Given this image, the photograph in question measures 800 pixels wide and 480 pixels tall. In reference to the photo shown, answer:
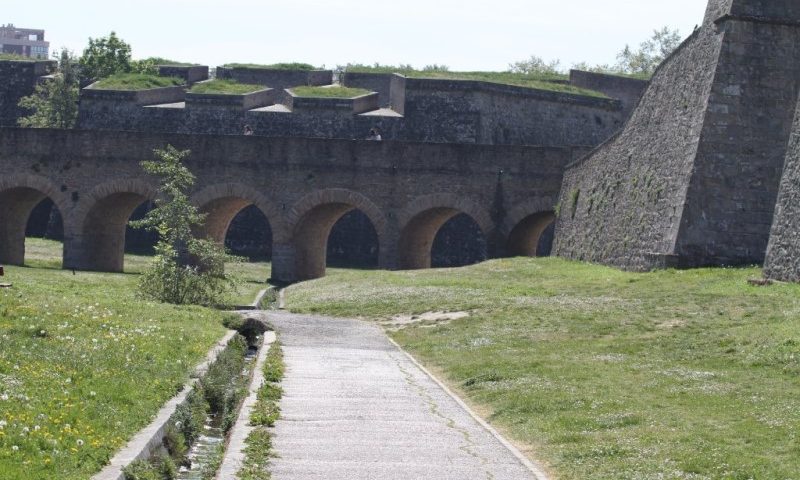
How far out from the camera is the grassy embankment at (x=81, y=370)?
29.0 feet

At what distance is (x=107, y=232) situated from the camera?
1673 inches

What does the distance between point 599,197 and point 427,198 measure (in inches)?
290

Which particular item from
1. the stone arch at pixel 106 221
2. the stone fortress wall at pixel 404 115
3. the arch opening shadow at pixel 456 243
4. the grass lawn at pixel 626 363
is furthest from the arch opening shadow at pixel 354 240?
the grass lawn at pixel 626 363

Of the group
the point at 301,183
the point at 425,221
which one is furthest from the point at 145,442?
the point at 425,221

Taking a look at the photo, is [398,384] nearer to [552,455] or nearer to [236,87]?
[552,455]

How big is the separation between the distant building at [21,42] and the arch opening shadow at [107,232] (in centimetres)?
13095

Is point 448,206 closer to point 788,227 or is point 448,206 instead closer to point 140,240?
point 140,240

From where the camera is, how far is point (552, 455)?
34.7 feet

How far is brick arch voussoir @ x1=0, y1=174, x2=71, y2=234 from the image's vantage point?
135 feet

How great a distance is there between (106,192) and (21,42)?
148 metres

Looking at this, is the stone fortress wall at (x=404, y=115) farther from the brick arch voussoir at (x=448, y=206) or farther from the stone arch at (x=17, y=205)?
the brick arch voussoir at (x=448, y=206)

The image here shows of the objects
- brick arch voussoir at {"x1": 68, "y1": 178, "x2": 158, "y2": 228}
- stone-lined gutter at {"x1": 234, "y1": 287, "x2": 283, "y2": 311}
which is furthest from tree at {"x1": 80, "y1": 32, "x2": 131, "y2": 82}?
stone-lined gutter at {"x1": 234, "y1": 287, "x2": 283, "y2": 311}

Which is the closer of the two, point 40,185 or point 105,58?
point 40,185

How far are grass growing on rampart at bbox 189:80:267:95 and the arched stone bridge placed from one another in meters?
8.19
